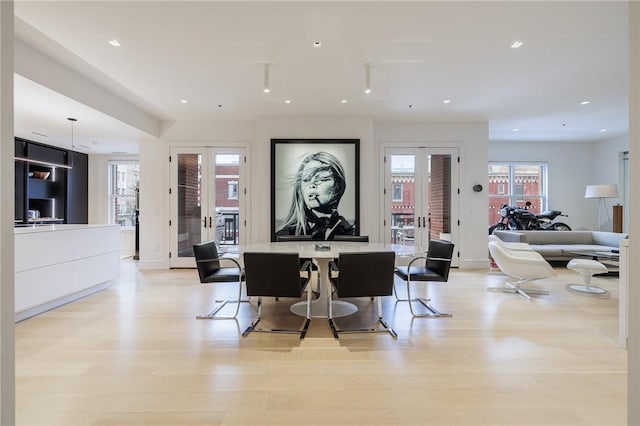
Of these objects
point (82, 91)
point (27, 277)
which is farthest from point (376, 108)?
point (27, 277)

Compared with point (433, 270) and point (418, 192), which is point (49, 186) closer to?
point (418, 192)

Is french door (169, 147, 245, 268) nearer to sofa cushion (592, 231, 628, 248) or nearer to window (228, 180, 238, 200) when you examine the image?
window (228, 180, 238, 200)

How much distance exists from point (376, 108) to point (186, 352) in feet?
14.5

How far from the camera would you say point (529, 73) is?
3.84m

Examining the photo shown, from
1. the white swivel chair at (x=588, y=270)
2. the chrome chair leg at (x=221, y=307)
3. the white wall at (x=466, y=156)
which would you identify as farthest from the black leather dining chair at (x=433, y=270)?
the white wall at (x=466, y=156)

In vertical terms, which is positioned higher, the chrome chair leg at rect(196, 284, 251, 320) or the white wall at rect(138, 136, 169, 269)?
the white wall at rect(138, 136, 169, 269)

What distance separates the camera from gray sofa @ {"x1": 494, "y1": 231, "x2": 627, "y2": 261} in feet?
19.1

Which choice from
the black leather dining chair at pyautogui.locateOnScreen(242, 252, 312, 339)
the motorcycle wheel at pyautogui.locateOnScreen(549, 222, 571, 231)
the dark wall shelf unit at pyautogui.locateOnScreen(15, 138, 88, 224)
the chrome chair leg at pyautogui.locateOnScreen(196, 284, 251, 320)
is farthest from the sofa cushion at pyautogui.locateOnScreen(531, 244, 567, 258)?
the dark wall shelf unit at pyautogui.locateOnScreen(15, 138, 88, 224)

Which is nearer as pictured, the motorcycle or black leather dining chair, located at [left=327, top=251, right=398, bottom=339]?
black leather dining chair, located at [left=327, top=251, right=398, bottom=339]

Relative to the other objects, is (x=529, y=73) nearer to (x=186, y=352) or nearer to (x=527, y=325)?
(x=527, y=325)

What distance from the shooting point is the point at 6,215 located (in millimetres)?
1069

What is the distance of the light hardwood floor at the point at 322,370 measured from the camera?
1.77m

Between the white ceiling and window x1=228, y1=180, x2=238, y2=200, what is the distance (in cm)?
126

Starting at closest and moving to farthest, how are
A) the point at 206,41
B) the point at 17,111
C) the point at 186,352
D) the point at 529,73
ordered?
the point at 186,352 → the point at 206,41 → the point at 529,73 → the point at 17,111
